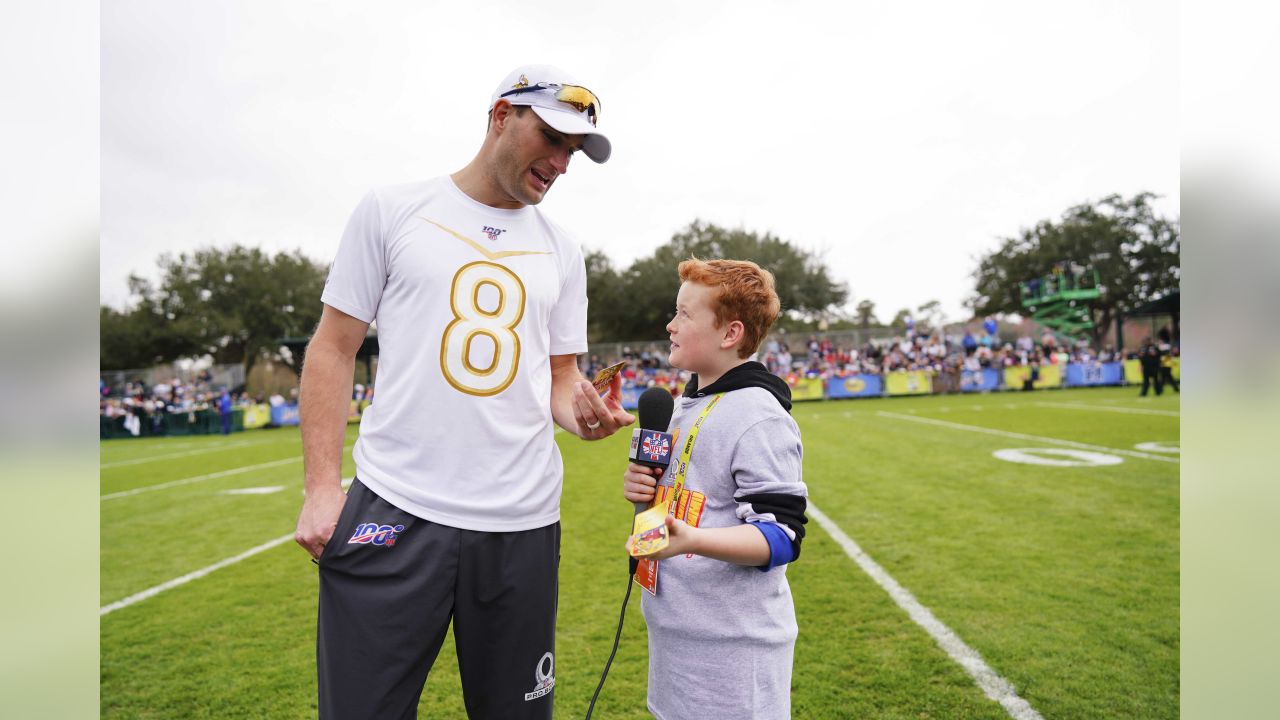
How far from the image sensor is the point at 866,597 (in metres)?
4.88

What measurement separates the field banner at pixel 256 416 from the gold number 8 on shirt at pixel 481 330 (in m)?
27.4

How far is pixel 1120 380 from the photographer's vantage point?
2809 cm

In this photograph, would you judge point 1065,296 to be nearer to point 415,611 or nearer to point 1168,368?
point 1168,368

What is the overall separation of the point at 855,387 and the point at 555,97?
90.4 feet

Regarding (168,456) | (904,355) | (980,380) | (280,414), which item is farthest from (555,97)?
(904,355)

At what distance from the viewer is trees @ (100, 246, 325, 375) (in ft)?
148

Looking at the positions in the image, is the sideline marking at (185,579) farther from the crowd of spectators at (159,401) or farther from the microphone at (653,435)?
the crowd of spectators at (159,401)

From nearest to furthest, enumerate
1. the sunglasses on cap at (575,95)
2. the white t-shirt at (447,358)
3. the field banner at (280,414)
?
1. the white t-shirt at (447,358)
2. the sunglasses on cap at (575,95)
3. the field banner at (280,414)

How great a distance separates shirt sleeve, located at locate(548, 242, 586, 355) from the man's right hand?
30.3 inches

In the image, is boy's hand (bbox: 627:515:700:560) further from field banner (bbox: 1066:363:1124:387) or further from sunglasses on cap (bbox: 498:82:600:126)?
field banner (bbox: 1066:363:1124:387)

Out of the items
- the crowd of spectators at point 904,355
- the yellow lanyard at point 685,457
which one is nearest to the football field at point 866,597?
the yellow lanyard at point 685,457

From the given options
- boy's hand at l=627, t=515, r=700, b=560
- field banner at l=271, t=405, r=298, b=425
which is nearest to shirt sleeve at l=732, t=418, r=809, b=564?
boy's hand at l=627, t=515, r=700, b=560

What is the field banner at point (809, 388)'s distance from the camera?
27656mm
